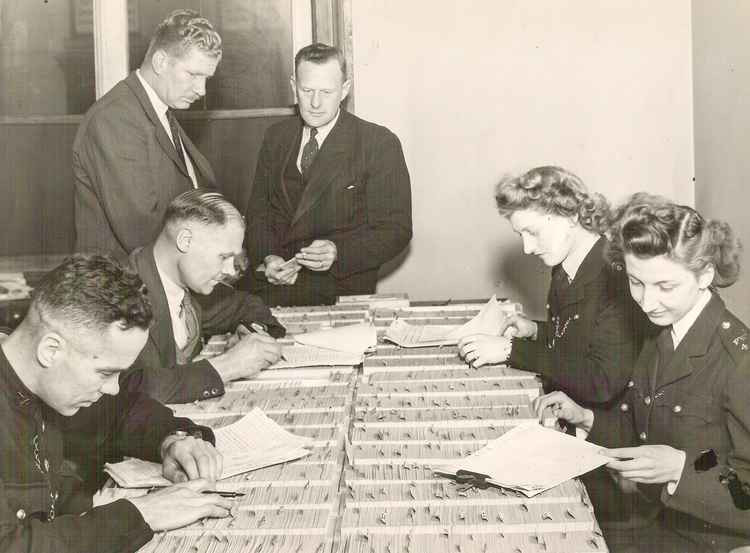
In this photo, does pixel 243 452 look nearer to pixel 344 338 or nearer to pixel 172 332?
pixel 172 332

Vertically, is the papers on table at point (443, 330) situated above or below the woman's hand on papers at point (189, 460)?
above

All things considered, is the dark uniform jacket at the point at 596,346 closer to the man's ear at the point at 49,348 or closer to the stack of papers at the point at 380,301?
the stack of papers at the point at 380,301

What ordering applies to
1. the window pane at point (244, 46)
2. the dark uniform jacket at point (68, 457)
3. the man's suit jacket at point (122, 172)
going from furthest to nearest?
the window pane at point (244, 46), the man's suit jacket at point (122, 172), the dark uniform jacket at point (68, 457)

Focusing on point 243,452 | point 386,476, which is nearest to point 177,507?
point 243,452

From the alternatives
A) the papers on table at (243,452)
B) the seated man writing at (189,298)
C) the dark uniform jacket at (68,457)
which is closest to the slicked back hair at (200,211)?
the seated man writing at (189,298)

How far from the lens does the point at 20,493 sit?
1917 millimetres

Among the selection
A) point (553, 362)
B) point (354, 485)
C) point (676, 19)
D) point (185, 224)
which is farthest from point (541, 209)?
point (676, 19)

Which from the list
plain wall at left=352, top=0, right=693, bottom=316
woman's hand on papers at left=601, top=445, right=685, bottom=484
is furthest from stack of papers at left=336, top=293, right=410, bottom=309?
woman's hand on papers at left=601, top=445, right=685, bottom=484

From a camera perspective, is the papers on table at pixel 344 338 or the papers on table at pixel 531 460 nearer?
the papers on table at pixel 531 460

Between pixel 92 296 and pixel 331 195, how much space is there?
8.81 feet

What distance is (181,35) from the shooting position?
364cm

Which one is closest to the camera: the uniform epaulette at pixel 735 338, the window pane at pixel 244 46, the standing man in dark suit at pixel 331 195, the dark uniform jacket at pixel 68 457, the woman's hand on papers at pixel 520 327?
the dark uniform jacket at pixel 68 457

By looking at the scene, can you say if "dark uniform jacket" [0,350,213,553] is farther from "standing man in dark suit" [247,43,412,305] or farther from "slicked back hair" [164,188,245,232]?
"standing man in dark suit" [247,43,412,305]

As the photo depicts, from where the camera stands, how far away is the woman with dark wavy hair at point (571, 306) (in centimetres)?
279
